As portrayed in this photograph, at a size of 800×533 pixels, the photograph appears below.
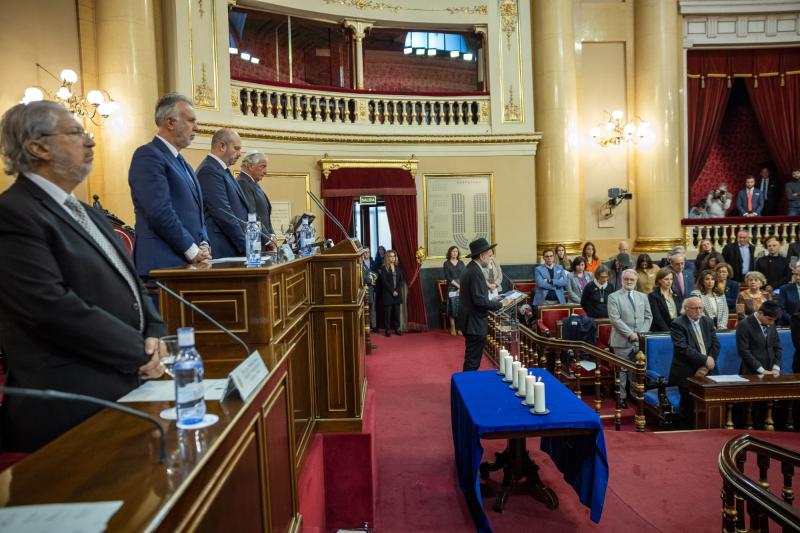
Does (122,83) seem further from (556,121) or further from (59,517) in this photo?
(59,517)

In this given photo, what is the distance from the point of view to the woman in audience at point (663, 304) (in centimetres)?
536

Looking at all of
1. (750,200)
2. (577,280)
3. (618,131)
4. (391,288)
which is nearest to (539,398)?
(577,280)

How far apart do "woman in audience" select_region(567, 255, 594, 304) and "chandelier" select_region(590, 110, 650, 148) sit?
307cm

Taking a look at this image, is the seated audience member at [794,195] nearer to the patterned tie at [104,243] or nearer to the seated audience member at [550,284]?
the seated audience member at [550,284]

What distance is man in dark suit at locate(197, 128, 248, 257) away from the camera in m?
2.78

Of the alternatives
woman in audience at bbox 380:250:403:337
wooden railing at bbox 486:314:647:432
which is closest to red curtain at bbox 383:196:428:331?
woman in audience at bbox 380:250:403:337

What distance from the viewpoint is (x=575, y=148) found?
29.6 ft

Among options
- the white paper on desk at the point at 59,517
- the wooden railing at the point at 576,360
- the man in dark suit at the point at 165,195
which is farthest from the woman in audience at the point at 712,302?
the white paper on desk at the point at 59,517

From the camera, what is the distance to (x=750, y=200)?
9.62 metres

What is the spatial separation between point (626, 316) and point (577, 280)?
189 centimetres

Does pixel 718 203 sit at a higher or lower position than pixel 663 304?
higher

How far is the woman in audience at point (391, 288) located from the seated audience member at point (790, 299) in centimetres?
451

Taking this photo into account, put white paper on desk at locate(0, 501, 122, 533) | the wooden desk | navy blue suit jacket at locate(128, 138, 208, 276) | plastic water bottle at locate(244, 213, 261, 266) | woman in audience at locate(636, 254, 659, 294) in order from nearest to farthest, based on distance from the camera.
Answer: white paper on desk at locate(0, 501, 122, 533)
plastic water bottle at locate(244, 213, 261, 266)
navy blue suit jacket at locate(128, 138, 208, 276)
the wooden desk
woman in audience at locate(636, 254, 659, 294)

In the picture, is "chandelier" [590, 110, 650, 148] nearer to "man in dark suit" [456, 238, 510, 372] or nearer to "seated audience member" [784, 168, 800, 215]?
"seated audience member" [784, 168, 800, 215]
